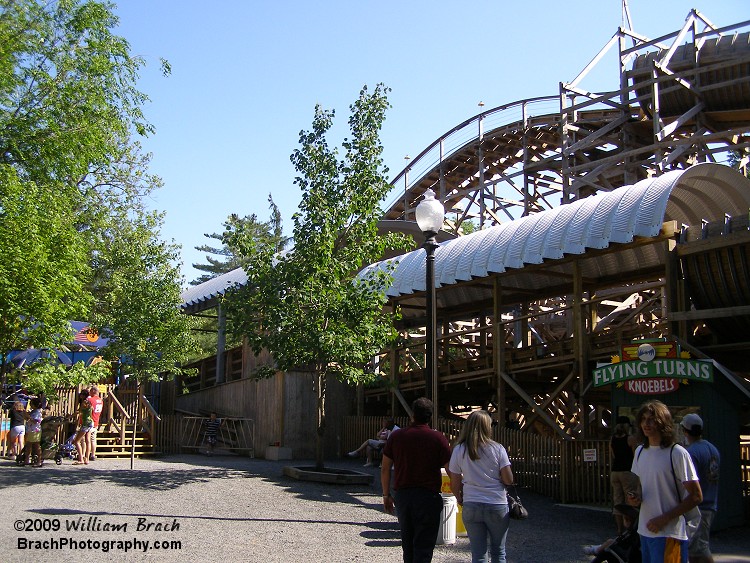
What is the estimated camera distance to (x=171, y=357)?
22719 mm

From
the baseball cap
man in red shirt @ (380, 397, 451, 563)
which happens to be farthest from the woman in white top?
the baseball cap

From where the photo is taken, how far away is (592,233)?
14.8 metres

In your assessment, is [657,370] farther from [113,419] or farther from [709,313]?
[113,419]

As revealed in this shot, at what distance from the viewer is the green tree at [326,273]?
1473 centimetres

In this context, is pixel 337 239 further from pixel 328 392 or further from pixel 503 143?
pixel 503 143

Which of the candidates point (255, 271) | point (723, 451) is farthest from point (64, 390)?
point (723, 451)

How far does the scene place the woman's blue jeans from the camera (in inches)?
237

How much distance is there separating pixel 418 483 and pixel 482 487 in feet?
1.66

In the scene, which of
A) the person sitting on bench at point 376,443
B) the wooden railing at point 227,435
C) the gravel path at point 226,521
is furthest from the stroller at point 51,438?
the person sitting on bench at point 376,443

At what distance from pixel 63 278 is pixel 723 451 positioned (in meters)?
10.7

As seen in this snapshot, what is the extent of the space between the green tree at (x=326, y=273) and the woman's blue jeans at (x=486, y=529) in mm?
8429

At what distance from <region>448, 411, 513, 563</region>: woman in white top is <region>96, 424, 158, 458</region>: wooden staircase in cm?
1386

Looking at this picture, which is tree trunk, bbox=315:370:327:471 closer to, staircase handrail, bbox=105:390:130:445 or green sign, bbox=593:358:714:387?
staircase handrail, bbox=105:390:130:445

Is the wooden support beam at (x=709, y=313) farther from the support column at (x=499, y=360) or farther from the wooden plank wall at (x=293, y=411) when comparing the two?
the wooden plank wall at (x=293, y=411)
